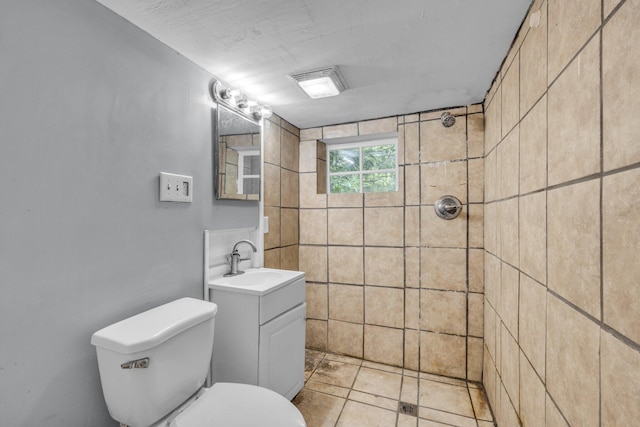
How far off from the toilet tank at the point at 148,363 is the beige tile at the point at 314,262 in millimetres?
1407

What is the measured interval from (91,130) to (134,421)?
1068 millimetres

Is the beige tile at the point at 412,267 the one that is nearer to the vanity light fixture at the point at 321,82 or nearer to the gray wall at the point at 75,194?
the vanity light fixture at the point at 321,82

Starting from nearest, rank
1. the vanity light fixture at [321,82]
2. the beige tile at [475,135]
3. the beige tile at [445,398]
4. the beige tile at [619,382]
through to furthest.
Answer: the beige tile at [619,382] < the vanity light fixture at [321,82] < the beige tile at [445,398] < the beige tile at [475,135]

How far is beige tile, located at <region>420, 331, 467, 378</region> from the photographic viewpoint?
6.71 feet

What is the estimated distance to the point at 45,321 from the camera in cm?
89

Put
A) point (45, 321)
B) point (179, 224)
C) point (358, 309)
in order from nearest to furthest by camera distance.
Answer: point (45, 321), point (179, 224), point (358, 309)

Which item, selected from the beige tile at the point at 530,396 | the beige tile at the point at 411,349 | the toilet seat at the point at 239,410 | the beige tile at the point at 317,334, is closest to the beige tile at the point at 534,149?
the beige tile at the point at 530,396

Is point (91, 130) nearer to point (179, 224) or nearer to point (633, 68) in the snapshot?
point (179, 224)

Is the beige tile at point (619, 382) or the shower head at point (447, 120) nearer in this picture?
the beige tile at point (619, 382)

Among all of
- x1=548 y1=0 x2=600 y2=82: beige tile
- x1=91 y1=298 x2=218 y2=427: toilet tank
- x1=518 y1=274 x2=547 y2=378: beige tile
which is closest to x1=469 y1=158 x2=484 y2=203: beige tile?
x1=518 y1=274 x2=547 y2=378: beige tile

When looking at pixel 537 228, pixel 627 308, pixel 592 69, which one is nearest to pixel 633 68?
pixel 592 69

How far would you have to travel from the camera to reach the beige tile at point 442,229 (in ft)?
6.67

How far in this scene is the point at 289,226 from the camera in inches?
93.6

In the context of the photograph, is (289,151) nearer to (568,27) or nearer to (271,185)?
(271,185)
